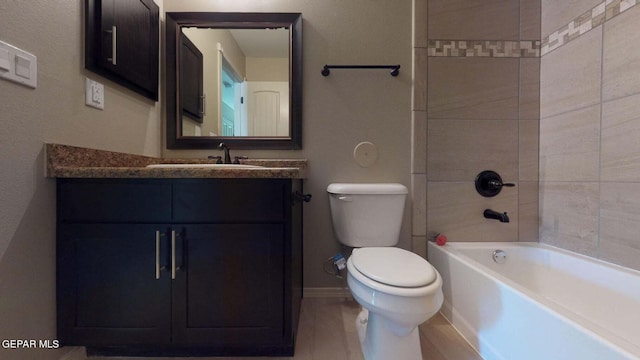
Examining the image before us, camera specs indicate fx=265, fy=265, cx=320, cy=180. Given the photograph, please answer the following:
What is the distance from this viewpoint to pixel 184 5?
164cm

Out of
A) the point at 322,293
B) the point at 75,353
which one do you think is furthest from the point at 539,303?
the point at 75,353

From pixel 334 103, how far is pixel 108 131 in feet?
3.90

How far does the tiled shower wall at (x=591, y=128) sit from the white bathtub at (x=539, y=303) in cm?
12

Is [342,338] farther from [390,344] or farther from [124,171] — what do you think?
[124,171]

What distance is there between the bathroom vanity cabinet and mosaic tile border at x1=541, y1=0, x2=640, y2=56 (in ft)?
5.40

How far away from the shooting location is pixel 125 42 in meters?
1.28

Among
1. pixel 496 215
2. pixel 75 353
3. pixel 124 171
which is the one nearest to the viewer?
pixel 124 171

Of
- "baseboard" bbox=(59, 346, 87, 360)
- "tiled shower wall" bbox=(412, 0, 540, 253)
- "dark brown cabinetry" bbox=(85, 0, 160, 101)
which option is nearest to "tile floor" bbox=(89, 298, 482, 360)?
"baseboard" bbox=(59, 346, 87, 360)

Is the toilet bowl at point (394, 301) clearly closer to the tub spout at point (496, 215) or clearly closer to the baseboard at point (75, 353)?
the tub spout at point (496, 215)

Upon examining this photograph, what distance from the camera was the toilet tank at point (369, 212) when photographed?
1.47 m

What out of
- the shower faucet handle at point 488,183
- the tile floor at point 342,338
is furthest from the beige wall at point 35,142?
the shower faucet handle at point 488,183

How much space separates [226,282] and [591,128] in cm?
182

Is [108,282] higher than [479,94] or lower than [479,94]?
lower

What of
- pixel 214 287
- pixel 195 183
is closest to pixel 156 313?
→ pixel 214 287
